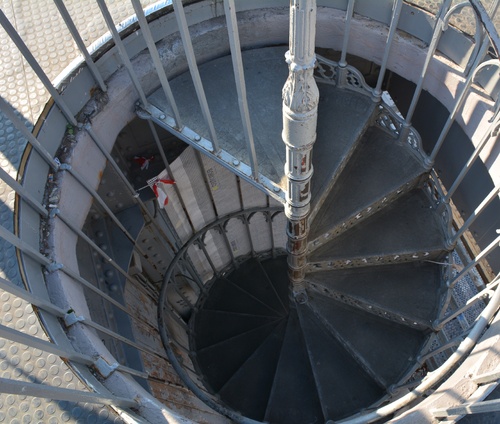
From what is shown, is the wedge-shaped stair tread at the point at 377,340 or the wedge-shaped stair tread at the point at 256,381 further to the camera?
the wedge-shaped stair tread at the point at 256,381

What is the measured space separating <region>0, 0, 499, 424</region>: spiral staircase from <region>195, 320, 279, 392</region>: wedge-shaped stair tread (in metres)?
0.29

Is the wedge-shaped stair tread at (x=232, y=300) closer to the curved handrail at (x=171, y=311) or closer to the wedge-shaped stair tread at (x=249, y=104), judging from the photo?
the curved handrail at (x=171, y=311)

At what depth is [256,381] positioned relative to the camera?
1000cm

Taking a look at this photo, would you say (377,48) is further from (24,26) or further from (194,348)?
(194,348)

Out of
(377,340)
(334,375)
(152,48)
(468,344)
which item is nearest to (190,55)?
(152,48)

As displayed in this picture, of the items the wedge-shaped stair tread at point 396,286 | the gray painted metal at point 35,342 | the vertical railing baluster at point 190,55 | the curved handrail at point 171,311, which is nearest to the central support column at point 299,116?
the vertical railing baluster at point 190,55

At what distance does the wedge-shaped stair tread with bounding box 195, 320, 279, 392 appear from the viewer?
34.1 feet

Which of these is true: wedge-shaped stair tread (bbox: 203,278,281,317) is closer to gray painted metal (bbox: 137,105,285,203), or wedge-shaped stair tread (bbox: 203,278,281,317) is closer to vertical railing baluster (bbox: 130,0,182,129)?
gray painted metal (bbox: 137,105,285,203)

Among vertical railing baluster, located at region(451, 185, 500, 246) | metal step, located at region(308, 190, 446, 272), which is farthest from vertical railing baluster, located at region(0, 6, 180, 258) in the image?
vertical railing baluster, located at region(451, 185, 500, 246)

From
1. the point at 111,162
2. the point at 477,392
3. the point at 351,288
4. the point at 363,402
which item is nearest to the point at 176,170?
the point at 111,162

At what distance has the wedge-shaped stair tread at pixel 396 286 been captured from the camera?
722 cm

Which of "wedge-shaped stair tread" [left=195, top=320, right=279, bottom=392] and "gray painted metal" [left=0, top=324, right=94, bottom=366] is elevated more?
"wedge-shaped stair tread" [left=195, top=320, right=279, bottom=392]

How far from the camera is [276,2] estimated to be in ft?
22.4

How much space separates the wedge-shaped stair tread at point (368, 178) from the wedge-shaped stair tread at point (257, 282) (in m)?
4.60
